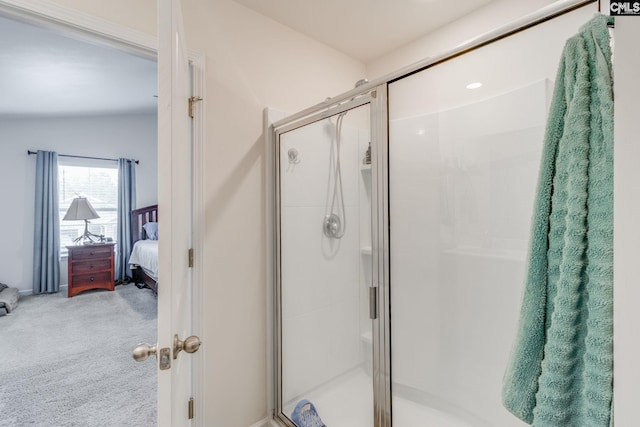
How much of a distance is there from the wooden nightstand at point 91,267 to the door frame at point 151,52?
4051mm

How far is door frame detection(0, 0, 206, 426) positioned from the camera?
1.12 m

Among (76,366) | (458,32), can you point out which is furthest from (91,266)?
(458,32)

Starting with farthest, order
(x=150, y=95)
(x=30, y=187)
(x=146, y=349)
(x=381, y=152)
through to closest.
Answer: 1. (x=30, y=187)
2. (x=150, y=95)
3. (x=381, y=152)
4. (x=146, y=349)

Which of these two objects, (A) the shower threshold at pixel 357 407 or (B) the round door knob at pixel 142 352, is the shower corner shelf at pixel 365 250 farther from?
(B) the round door knob at pixel 142 352

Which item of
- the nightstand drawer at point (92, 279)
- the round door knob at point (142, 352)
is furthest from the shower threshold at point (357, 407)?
the nightstand drawer at point (92, 279)

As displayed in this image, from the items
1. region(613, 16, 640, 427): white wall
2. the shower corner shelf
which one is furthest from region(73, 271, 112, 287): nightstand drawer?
region(613, 16, 640, 427): white wall

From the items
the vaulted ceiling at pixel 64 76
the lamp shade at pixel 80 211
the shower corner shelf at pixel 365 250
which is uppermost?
the vaulted ceiling at pixel 64 76

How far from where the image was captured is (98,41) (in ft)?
4.15

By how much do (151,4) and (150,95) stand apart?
10.4 ft

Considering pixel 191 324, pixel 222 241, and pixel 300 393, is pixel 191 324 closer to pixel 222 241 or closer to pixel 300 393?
pixel 222 241

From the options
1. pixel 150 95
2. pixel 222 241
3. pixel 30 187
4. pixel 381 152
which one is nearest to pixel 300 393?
pixel 222 241

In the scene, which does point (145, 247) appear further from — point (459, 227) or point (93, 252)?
point (459, 227)

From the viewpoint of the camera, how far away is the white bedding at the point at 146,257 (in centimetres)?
405

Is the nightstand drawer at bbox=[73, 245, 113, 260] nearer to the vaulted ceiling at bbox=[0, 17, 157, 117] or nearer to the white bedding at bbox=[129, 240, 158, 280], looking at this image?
the white bedding at bbox=[129, 240, 158, 280]
